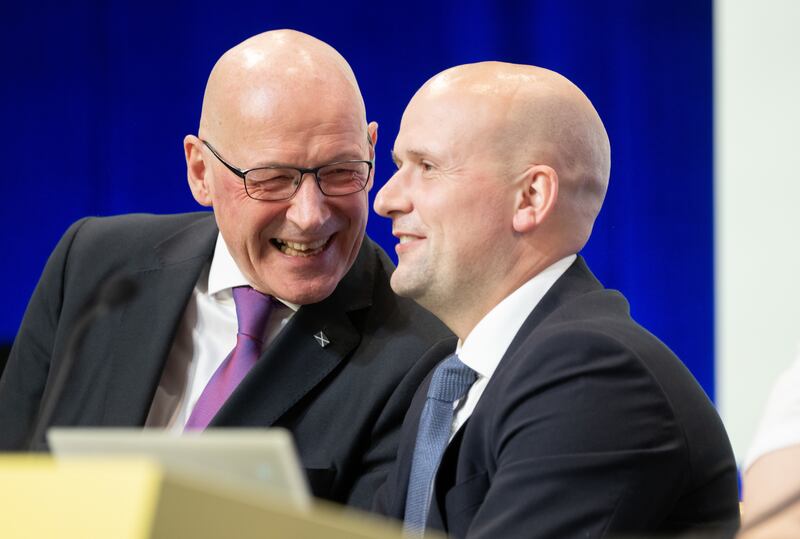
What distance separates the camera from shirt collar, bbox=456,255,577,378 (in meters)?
1.89

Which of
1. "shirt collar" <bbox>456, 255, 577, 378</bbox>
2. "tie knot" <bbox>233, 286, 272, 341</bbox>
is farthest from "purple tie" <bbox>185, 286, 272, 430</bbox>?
"shirt collar" <bbox>456, 255, 577, 378</bbox>

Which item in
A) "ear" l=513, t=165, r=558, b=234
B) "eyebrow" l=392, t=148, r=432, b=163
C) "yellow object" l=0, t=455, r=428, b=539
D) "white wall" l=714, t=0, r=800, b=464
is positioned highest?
"yellow object" l=0, t=455, r=428, b=539

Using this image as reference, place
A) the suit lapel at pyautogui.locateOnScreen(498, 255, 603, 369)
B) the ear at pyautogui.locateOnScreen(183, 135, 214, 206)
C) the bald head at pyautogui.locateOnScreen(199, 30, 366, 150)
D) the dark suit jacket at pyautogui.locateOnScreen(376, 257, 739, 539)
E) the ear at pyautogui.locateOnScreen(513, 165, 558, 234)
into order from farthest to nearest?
the ear at pyautogui.locateOnScreen(183, 135, 214, 206)
the bald head at pyautogui.locateOnScreen(199, 30, 366, 150)
the ear at pyautogui.locateOnScreen(513, 165, 558, 234)
the suit lapel at pyautogui.locateOnScreen(498, 255, 603, 369)
the dark suit jacket at pyautogui.locateOnScreen(376, 257, 739, 539)

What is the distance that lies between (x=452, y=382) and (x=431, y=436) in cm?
11

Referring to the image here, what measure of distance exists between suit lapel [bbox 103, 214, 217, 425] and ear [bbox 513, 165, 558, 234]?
2.30ft

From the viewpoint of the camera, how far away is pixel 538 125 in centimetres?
198

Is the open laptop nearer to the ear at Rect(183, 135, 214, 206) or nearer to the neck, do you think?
the neck

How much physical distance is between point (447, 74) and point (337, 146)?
0.98 feet

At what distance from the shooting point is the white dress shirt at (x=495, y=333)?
6.18 ft

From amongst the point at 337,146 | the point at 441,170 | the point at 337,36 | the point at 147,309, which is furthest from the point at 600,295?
the point at 337,36

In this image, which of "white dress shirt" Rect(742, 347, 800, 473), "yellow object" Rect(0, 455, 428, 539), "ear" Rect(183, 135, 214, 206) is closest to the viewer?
"yellow object" Rect(0, 455, 428, 539)

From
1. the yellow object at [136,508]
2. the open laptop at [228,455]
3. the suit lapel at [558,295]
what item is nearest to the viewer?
the yellow object at [136,508]

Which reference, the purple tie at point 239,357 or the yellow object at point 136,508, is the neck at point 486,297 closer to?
the purple tie at point 239,357

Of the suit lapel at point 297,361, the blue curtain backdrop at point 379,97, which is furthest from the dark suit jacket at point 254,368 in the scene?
the blue curtain backdrop at point 379,97
